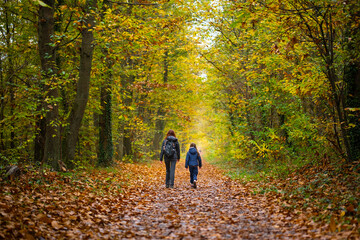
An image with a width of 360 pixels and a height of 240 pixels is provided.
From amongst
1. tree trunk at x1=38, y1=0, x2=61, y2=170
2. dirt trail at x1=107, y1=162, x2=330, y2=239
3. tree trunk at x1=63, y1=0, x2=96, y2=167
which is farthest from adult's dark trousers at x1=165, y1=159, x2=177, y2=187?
tree trunk at x1=38, y1=0, x2=61, y2=170

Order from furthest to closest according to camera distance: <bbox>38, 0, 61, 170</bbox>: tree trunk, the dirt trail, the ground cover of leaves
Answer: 1. <bbox>38, 0, 61, 170</bbox>: tree trunk
2. the dirt trail
3. the ground cover of leaves

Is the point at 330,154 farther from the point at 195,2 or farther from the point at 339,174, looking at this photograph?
the point at 195,2

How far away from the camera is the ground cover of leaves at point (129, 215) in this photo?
467 cm

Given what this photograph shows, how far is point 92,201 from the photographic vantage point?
675cm

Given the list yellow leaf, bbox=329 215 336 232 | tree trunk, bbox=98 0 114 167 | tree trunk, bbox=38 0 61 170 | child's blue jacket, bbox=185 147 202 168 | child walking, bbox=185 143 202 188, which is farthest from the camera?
tree trunk, bbox=98 0 114 167

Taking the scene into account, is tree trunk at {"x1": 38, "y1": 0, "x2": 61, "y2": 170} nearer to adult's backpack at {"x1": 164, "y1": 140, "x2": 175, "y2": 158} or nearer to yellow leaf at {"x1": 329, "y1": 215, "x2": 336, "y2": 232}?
adult's backpack at {"x1": 164, "y1": 140, "x2": 175, "y2": 158}

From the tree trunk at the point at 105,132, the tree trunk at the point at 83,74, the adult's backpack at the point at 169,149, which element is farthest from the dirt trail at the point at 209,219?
the tree trunk at the point at 105,132

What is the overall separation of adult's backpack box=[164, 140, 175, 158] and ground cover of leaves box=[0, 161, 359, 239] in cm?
245

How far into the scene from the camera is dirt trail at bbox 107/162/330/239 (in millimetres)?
4898

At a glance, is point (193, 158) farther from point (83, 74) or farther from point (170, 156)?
point (83, 74)

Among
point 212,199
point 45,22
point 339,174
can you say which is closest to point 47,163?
point 45,22

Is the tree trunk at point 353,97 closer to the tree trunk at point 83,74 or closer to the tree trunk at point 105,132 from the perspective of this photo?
the tree trunk at point 83,74

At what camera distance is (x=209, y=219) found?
6.08 m

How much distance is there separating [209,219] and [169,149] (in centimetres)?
→ 509
